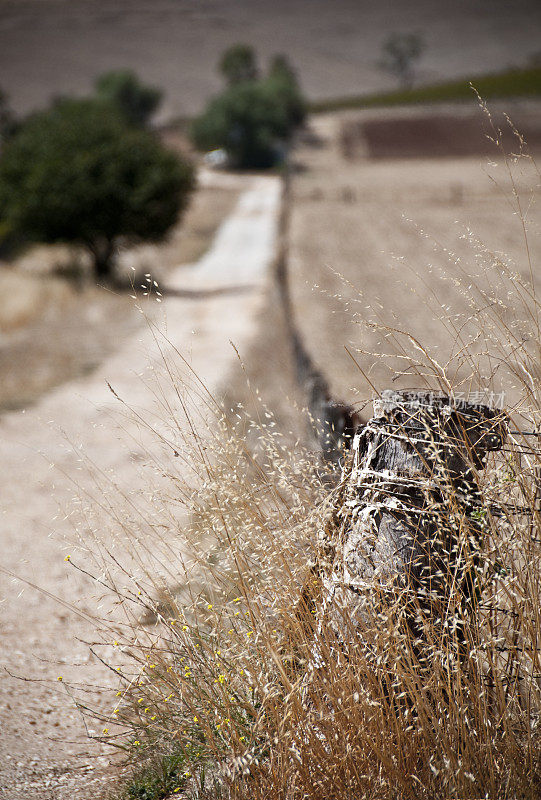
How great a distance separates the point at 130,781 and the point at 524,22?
738 feet

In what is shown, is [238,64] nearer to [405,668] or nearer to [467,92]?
[467,92]

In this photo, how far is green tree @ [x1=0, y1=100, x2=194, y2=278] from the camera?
18.7 m

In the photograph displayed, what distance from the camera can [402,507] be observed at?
2.01 meters

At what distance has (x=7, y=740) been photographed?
2896mm

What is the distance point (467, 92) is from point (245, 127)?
1064 inches

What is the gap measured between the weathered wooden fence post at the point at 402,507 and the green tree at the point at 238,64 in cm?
10030

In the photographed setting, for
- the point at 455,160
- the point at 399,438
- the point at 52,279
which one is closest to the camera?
the point at 399,438

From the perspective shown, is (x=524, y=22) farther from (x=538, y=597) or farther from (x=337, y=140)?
(x=538, y=597)

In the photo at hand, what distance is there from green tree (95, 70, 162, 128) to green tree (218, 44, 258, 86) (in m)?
20.4

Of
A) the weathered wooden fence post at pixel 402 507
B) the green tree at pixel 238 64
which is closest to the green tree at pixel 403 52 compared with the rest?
the green tree at pixel 238 64

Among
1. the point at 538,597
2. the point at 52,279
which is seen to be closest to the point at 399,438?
the point at 538,597

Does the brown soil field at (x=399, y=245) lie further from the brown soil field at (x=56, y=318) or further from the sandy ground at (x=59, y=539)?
the brown soil field at (x=56, y=318)

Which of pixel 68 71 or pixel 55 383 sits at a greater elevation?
pixel 55 383

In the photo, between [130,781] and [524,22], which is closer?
[130,781]
